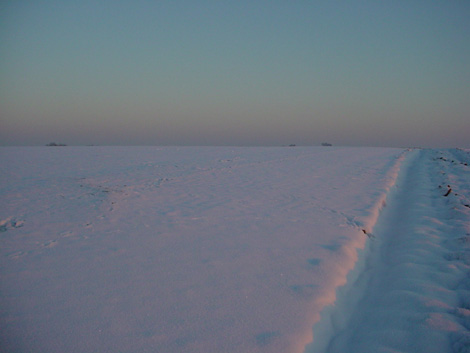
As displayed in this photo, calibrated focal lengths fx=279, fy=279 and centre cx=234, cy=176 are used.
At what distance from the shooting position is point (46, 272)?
3875mm

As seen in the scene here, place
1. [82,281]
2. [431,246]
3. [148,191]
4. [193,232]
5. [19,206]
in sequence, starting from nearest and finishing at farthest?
[82,281]
[431,246]
[193,232]
[19,206]
[148,191]

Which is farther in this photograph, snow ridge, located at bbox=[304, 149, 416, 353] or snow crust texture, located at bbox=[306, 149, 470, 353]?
snow ridge, located at bbox=[304, 149, 416, 353]

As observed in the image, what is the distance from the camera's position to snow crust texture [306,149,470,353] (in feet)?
8.95

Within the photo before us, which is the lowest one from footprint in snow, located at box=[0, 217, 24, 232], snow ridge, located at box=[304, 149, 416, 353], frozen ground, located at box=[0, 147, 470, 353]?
snow ridge, located at box=[304, 149, 416, 353]

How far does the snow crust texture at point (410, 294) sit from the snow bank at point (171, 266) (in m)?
0.30

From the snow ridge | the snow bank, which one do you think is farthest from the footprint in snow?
the snow ridge

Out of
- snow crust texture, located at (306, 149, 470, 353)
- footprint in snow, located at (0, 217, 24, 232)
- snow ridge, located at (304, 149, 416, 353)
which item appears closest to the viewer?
snow crust texture, located at (306, 149, 470, 353)

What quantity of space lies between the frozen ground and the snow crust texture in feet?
0.05

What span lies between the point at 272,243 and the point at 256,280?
1.29m

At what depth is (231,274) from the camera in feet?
12.7

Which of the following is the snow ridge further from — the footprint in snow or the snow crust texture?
the footprint in snow

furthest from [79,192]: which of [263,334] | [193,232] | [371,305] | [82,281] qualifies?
[371,305]

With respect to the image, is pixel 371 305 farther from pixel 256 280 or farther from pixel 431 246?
pixel 431 246

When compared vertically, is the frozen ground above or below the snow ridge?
above
